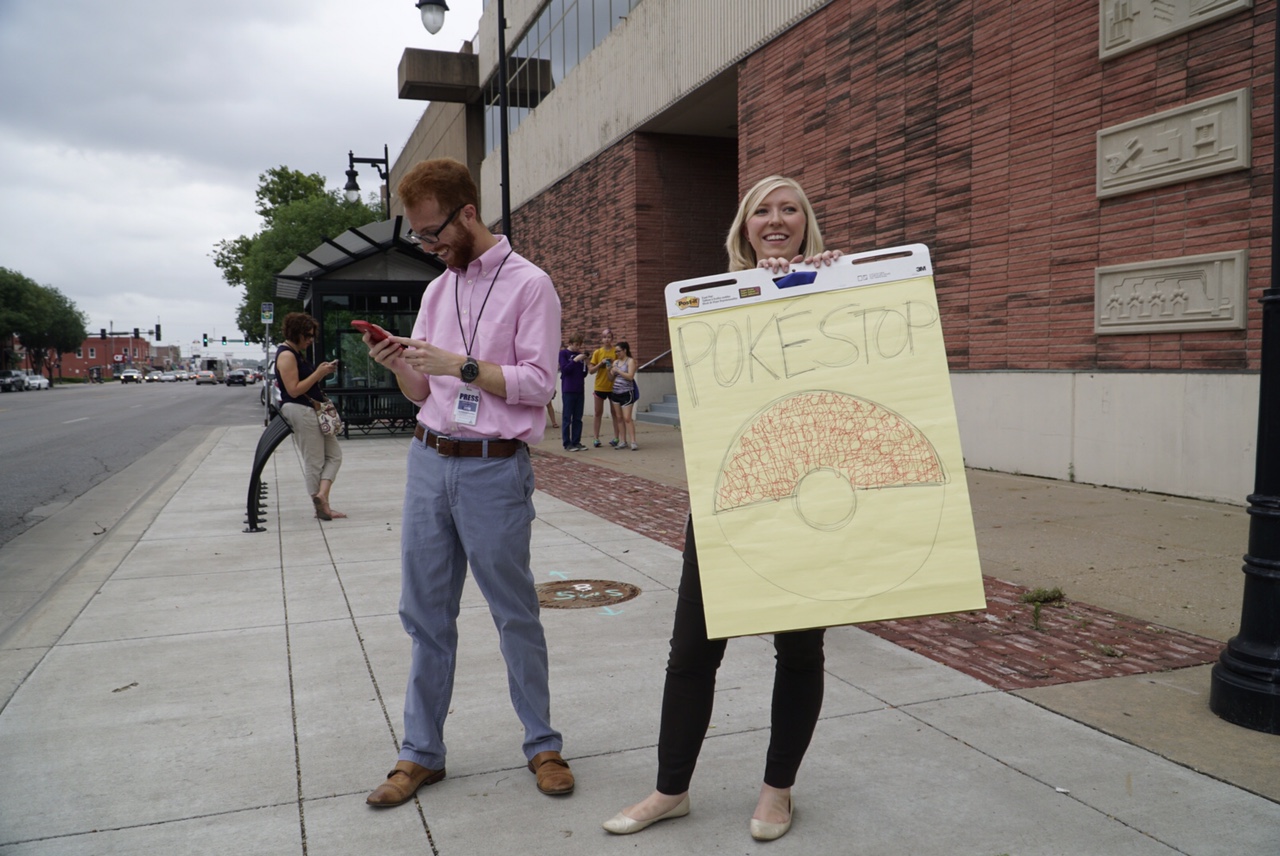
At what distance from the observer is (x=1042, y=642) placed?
486 cm

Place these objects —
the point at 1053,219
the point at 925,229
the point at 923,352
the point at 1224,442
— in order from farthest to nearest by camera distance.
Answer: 1. the point at 925,229
2. the point at 1053,219
3. the point at 1224,442
4. the point at 923,352

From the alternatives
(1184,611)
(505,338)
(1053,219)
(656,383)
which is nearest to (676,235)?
(656,383)

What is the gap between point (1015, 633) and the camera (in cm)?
Result: 503

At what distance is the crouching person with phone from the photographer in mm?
8461

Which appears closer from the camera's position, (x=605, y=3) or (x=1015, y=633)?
(x=1015, y=633)

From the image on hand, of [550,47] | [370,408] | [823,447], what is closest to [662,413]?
[370,408]

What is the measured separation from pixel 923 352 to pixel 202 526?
7697 mm

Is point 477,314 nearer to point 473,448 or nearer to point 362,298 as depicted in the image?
point 473,448

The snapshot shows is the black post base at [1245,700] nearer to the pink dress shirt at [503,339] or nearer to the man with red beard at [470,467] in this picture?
the man with red beard at [470,467]

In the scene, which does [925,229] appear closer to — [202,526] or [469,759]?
[202,526]

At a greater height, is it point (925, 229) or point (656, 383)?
point (925, 229)

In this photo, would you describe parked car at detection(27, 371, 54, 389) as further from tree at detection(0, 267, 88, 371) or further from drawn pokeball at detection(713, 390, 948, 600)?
drawn pokeball at detection(713, 390, 948, 600)

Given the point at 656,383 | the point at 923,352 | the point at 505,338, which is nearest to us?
the point at 923,352

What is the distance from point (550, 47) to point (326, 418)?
22530 mm
